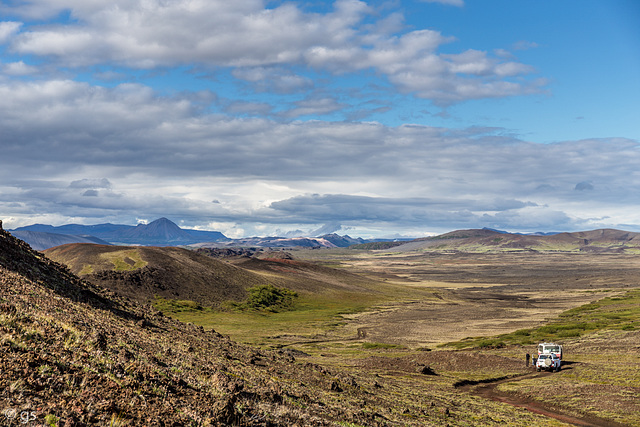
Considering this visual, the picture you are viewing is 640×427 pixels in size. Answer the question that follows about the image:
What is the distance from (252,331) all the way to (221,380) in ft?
219

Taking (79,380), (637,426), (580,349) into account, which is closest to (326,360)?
(637,426)

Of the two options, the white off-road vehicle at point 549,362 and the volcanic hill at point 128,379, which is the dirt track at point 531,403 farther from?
the volcanic hill at point 128,379

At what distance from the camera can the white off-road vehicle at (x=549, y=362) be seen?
52.2 metres

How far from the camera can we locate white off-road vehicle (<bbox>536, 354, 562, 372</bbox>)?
171 ft

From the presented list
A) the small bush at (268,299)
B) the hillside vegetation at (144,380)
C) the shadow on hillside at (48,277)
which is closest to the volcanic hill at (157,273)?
the small bush at (268,299)

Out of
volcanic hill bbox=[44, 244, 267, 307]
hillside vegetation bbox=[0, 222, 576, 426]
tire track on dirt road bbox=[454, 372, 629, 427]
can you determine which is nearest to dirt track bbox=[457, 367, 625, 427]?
tire track on dirt road bbox=[454, 372, 629, 427]

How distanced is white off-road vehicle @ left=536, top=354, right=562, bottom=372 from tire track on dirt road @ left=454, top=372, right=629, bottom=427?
0.96 m

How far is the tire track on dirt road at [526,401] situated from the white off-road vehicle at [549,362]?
0.96 metres

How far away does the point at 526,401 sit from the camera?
135 feet

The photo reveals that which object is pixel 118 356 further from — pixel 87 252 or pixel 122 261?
pixel 87 252

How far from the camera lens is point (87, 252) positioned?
135750mm

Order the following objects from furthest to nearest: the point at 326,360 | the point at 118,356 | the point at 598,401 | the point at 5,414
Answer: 1. the point at 326,360
2. the point at 598,401
3. the point at 118,356
4. the point at 5,414

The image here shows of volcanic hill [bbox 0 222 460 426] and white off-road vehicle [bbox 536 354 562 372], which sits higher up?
volcanic hill [bbox 0 222 460 426]

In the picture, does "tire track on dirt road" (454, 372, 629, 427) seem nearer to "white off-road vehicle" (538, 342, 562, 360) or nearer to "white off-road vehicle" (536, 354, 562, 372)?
"white off-road vehicle" (536, 354, 562, 372)
